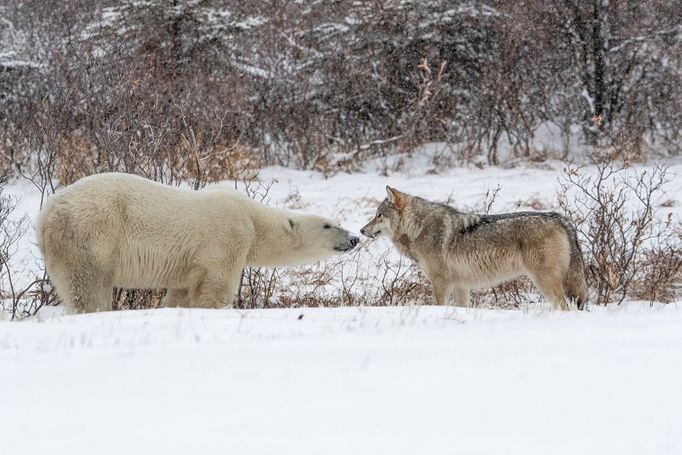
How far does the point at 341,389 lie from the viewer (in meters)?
2.99

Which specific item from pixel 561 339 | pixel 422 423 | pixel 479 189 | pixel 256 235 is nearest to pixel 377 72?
pixel 479 189

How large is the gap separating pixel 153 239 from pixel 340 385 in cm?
348

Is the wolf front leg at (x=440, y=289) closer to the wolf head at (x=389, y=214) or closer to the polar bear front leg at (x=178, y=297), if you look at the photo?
the wolf head at (x=389, y=214)

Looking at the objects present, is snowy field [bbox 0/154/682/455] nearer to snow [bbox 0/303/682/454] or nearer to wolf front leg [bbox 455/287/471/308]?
snow [bbox 0/303/682/454]

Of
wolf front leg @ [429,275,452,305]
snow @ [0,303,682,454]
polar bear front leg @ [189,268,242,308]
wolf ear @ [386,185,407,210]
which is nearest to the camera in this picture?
snow @ [0,303,682,454]

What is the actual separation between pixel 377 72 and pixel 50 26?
7.66m

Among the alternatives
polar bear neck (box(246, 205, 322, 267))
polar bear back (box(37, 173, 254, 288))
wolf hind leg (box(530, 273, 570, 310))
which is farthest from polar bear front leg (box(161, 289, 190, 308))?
wolf hind leg (box(530, 273, 570, 310))

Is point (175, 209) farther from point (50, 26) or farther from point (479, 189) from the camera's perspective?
point (50, 26)

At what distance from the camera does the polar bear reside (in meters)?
5.86

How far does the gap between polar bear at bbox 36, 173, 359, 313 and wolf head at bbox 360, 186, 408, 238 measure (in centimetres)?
135

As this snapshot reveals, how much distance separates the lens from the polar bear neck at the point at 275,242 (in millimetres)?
6750

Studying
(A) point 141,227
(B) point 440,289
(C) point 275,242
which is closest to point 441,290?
(B) point 440,289

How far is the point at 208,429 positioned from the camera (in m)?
2.57

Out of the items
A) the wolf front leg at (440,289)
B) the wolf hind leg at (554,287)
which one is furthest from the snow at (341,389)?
the wolf front leg at (440,289)
